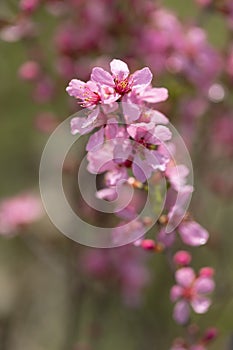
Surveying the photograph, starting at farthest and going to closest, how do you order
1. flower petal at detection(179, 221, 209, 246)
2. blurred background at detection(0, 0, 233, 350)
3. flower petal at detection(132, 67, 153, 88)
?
blurred background at detection(0, 0, 233, 350)
flower petal at detection(179, 221, 209, 246)
flower petal at detection(132, 67, 153, 88)

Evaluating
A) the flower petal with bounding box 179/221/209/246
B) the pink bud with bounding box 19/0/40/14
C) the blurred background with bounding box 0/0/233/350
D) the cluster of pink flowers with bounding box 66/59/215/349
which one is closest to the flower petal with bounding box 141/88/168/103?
the cluster of pink flowers with bounding box 66/59/215/349

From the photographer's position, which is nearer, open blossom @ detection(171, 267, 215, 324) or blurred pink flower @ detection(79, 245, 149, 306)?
open blossom @ detection(171, 267, 215, 324)

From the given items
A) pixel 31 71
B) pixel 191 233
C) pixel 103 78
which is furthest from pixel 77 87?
pixel 31 71

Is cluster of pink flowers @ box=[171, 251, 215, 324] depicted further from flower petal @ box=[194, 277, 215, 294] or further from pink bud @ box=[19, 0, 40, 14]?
pink bud @ box=[19, 0, 40, 14]

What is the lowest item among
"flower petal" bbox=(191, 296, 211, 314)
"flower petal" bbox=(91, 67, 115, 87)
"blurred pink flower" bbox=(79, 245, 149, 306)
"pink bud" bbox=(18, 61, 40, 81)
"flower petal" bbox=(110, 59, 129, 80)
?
"flower petal" bbox=(191, 296, 211, 314)

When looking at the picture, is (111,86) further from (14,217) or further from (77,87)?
(14,217)

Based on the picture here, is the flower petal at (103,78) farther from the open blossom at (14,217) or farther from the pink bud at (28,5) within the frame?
the open blossom at (14,217)

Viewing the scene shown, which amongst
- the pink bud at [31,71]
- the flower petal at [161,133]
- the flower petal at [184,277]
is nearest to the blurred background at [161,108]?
the pink bud at [31,71]

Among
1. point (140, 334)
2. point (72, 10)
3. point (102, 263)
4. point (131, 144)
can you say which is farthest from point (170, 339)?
point (131, 144)

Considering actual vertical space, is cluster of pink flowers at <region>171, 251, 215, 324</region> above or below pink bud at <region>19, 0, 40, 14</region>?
below
